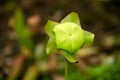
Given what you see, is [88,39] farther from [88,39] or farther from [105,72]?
[105,72]

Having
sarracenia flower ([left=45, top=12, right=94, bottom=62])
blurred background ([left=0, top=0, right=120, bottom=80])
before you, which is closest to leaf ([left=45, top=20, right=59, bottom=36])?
sarracenia flower ([left=45, top=12, right=94, bottom=62])

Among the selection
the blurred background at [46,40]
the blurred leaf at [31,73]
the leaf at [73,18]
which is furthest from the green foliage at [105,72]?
the leaf at [73,18]

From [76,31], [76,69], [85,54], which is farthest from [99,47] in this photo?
[76,31]

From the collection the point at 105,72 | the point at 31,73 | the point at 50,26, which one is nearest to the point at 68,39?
the point at 50,26

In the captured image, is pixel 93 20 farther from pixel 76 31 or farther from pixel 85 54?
pixel 76 31

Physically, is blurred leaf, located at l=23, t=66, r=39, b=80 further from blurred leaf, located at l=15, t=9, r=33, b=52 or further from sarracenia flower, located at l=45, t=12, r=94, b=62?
sarracenia flower, located at l=45, t=12, r=94, b=62

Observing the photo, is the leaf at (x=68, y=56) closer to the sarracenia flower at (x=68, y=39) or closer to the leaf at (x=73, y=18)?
the sarracenia flower at (x=68, y=39)
